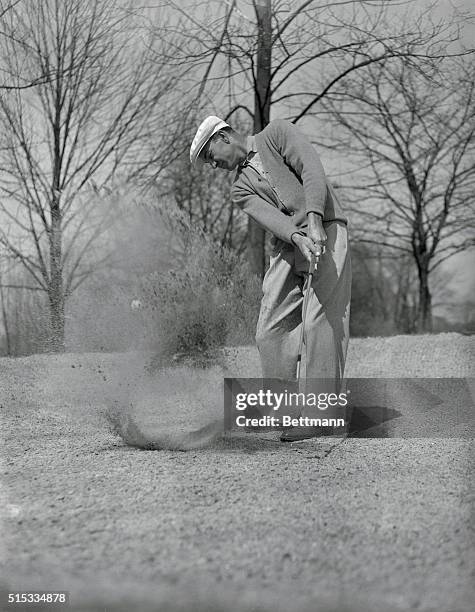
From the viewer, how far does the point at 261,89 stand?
328cm

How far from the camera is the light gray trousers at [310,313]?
72.5 inches

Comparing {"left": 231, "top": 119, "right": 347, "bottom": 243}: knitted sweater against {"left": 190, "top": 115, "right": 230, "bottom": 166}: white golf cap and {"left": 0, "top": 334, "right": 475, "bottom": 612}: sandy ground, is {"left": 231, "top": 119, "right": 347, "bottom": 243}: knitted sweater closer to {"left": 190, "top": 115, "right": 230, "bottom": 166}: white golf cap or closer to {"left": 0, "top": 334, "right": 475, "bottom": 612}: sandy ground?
{"left": 190, "top": 115, "right": 230, "bottom": 166}: white golf cap

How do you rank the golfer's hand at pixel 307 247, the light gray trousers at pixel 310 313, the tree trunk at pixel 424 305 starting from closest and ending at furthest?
the golfer's hand at pixel 307 247
the light gray trousers at pixel 310 313
the tree trunk at pixel 424 305

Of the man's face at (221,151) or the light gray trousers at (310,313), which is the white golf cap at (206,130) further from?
the light gray trousers at (310,313)

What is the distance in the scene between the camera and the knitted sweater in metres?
1.82

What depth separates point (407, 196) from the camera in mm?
5105

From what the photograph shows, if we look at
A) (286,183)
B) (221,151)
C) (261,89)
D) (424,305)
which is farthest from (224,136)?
(424,305)

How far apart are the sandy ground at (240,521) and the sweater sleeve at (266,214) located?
554mm

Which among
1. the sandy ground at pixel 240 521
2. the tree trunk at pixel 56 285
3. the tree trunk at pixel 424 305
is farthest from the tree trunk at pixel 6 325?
the tree trunk at pixel 424 305

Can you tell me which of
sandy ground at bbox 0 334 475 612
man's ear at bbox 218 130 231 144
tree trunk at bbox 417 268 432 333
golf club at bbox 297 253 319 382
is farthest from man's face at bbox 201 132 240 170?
tree trunk at bbox 417 268 432 333

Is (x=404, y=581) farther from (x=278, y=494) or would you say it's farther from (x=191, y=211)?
(x=191, y=211)

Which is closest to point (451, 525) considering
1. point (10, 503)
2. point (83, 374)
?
point (10, 503)

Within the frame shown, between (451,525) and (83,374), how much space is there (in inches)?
76.7

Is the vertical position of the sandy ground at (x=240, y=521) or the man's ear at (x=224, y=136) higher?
the man's ear at (x=224, y=136)
